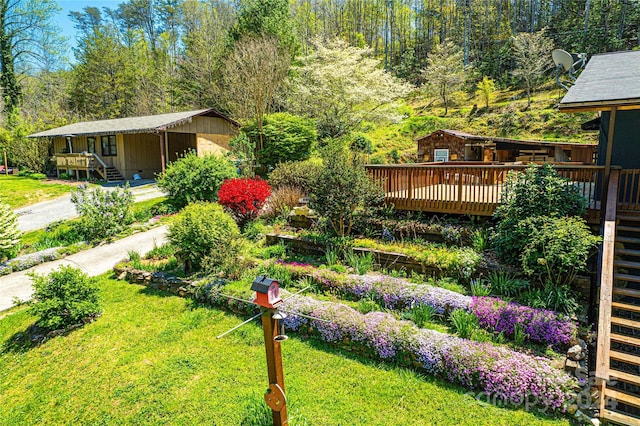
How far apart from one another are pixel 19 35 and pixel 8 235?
1167 inches

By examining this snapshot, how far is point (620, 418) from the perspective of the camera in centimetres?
374

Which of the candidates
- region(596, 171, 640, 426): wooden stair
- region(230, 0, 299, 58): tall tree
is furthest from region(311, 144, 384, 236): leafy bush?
region(230, 0, 299, 58): tall tree

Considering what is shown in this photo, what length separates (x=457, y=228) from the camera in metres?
7.63

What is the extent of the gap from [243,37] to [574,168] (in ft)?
78.5

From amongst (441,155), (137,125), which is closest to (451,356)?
(441,155)

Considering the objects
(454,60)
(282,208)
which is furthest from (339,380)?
(454,60)

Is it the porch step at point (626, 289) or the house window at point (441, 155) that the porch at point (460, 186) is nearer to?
the porch step at point (626, 289)

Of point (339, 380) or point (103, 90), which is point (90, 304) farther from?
point (103, 90)

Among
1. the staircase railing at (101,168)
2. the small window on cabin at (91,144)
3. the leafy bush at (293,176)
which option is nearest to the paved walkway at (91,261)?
the leafy bush at (293,176)

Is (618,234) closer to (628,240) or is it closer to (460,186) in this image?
(628,240)

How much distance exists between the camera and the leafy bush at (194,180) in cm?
1335

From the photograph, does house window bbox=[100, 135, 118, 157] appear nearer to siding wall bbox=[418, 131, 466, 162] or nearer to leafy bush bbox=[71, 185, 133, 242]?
leafy bush bbox=[71, 185, 133, 242]

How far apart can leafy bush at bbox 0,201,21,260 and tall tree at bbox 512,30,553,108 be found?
31.6m

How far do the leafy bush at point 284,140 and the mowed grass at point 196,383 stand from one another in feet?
39.4
